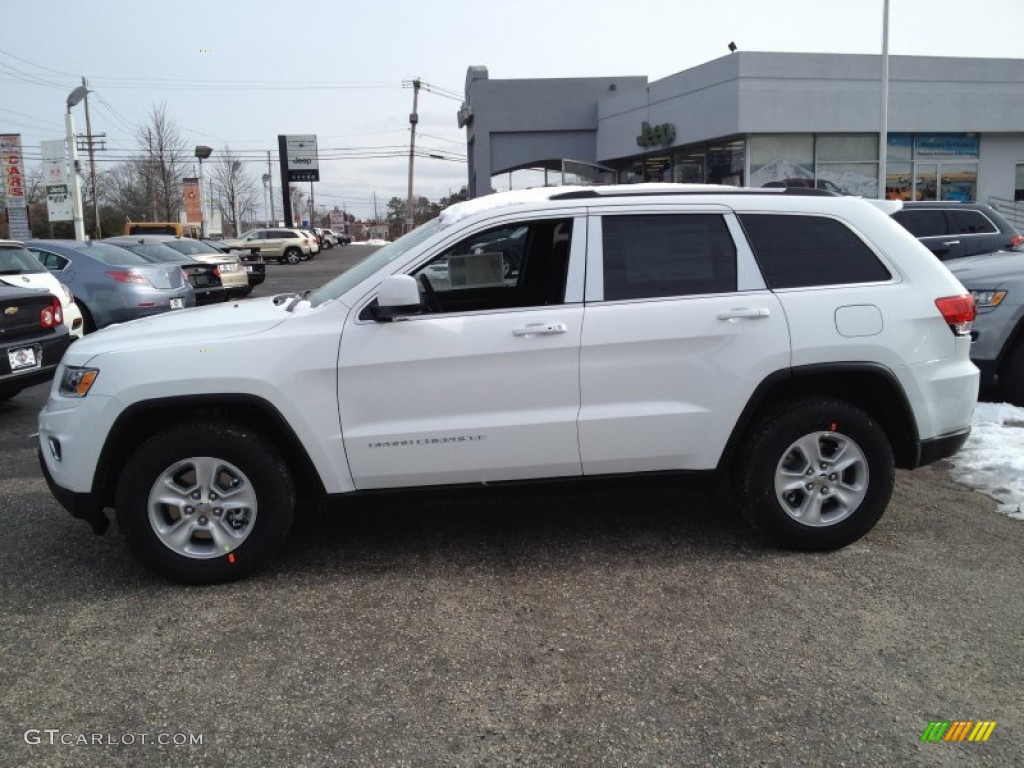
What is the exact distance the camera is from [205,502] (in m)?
4.06

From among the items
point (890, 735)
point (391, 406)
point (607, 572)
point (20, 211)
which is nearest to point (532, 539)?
point (607, 572)

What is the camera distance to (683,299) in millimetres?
4258

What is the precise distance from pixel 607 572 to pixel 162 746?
218 centimetres

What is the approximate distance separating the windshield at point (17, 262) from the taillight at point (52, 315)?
96 centimetres

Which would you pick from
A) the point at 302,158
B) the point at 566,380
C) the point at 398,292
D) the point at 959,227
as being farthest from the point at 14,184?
the point at 302,158

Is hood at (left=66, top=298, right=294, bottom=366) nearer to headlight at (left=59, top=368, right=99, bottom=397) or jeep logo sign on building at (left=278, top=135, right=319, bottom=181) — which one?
headlight at (left=59, top=368, right=99, bottom=397)

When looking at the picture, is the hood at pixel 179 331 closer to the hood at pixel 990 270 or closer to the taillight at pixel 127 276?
the hood at pixel 990 270

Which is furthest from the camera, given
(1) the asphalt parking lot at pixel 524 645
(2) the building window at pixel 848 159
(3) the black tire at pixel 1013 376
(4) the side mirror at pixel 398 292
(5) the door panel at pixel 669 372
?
(2) the building window at pixel 848 159

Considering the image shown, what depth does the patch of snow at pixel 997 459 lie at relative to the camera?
5.29m

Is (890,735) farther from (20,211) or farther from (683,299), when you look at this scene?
Answer: (20,211)

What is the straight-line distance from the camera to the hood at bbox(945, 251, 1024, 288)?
24.0ft

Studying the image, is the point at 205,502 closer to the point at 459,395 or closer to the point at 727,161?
the point at 459,395

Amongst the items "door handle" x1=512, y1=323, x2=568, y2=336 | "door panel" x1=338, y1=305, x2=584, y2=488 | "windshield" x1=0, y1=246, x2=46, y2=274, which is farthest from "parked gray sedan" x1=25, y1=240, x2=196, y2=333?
"door handle" x1=512, y1=323, x2=568, y2=336

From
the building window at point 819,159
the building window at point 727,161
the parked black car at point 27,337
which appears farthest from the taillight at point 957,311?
the building window at point 727,161
